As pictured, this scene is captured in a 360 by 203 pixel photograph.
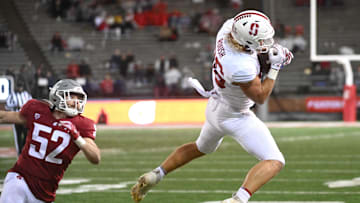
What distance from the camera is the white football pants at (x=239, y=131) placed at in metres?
4.67

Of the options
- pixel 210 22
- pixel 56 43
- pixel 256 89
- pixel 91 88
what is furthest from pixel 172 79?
pixel 256 89

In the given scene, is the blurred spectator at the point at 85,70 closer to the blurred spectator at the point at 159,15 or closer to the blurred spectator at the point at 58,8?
the blurred spectator at the point at 58,8

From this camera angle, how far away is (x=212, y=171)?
25.1 feet

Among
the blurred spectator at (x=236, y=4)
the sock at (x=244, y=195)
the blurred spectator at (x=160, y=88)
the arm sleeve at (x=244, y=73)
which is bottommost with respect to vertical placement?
the blurred spectator at (x=160, y=88)

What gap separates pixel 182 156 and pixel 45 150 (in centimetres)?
143

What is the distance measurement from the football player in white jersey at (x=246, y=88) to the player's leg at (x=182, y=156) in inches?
2.0

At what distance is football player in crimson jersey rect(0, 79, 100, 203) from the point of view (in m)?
4.05

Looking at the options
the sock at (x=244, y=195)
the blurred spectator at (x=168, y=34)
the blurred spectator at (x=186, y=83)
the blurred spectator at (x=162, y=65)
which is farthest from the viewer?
the blurred spectator at (x=168, y=34)

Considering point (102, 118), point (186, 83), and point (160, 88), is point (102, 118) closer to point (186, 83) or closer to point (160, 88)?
point (160, 88)

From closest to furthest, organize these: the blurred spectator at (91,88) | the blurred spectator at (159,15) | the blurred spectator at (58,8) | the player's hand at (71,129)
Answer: the player's hand at (71,129), the blurred spectator at (91,88), the blurred spectator at (159,15), the blurred spectator at (58,8)

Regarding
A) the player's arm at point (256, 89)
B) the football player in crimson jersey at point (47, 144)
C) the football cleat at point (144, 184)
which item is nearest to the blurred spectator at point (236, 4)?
the football cleat at point (144, 184)

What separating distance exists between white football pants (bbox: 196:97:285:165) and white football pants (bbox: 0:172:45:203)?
144 centimetres

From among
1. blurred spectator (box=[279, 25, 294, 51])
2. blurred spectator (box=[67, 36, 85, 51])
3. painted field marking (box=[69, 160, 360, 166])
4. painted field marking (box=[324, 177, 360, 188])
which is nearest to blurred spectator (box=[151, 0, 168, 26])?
blurred spectator (box=[67, 36, 85, 51])

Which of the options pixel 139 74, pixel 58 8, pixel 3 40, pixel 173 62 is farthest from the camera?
pixel 58 8
